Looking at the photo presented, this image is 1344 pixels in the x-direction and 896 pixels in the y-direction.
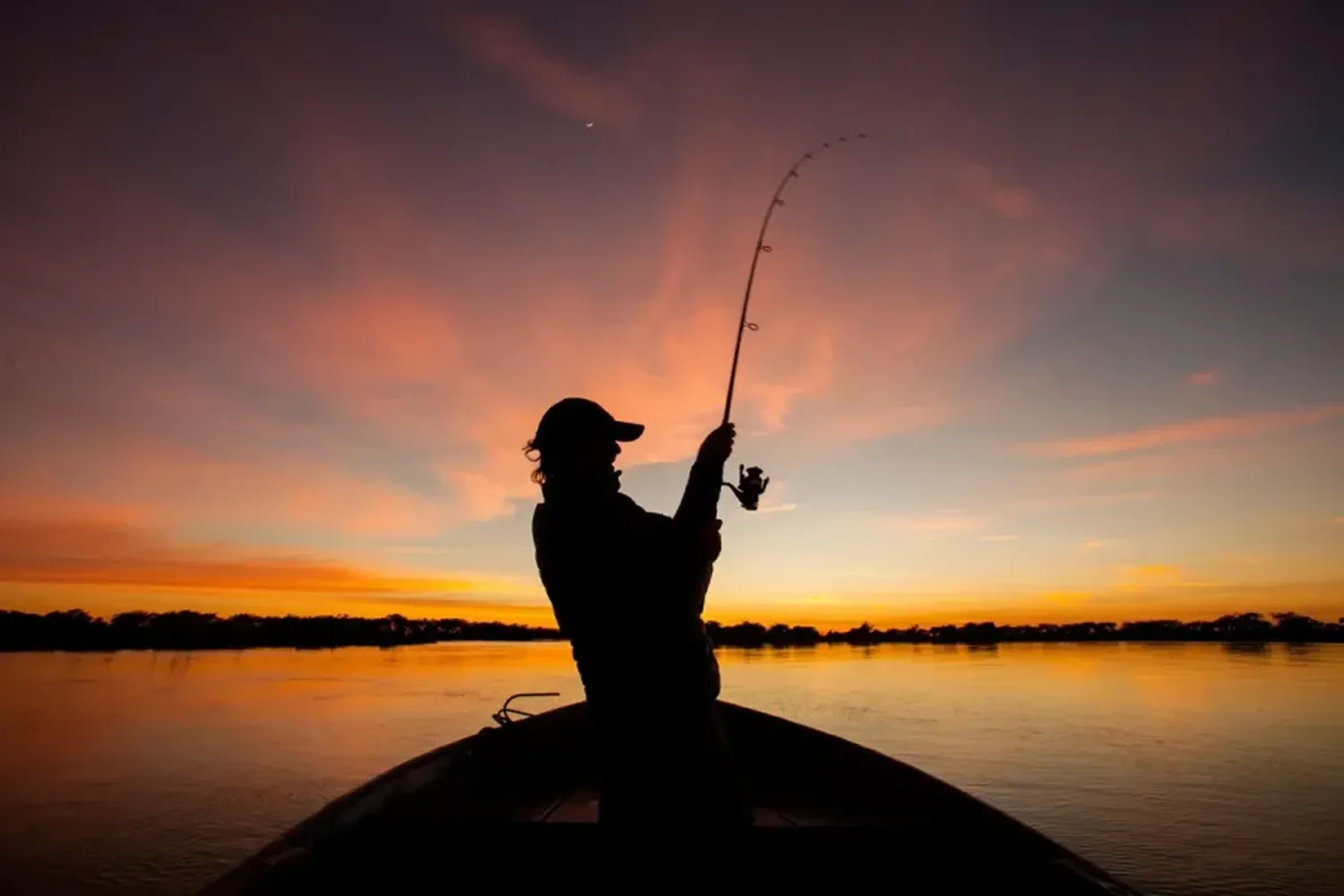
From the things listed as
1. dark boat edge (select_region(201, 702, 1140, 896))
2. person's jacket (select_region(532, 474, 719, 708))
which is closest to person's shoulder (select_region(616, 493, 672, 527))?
person's jacket (select_region(532, 474, 719, 708))

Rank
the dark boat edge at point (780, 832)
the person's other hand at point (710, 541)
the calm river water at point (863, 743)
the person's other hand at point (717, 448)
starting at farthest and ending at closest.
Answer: the calm river water at point (863, 743)
the dark boat edge at point (780, 832)
the person's other hand at point (717, 448)
the person's other hand at point (710, 541)

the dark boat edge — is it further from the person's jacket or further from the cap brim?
the cap brim

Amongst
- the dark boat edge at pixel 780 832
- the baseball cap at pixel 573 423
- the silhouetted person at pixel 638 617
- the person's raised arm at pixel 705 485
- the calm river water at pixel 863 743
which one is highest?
the baseball cap at pixel 573 423

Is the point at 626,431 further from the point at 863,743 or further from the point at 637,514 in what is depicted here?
the point at 863,743

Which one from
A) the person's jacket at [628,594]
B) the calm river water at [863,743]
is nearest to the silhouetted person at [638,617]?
the person's jacket at [628,594]

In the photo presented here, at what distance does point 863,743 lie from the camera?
22.9 metres

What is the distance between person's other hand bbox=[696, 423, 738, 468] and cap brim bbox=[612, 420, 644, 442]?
0.29 m

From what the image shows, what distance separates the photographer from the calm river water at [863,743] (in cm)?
1141

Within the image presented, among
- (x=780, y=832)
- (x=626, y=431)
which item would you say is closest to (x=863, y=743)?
(x=780, y=832)

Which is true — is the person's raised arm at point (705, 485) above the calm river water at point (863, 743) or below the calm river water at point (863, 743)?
above

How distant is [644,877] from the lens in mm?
2568

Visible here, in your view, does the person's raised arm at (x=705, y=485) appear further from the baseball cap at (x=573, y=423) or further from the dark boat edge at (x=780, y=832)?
the dark boat edge at (x=780, y=832)

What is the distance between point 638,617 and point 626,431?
2.36 ft

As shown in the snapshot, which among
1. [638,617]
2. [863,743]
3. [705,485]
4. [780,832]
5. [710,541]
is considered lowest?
[863,743]
